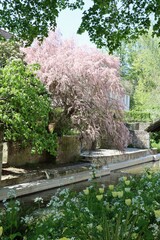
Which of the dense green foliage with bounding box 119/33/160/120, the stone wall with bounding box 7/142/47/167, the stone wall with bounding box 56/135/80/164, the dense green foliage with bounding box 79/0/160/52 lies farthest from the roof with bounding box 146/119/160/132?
the dense green foliage with bounding box 119/33/160/120

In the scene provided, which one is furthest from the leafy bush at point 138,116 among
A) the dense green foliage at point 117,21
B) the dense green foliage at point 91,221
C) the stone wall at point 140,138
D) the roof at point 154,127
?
the dense green foliage at point 91,221

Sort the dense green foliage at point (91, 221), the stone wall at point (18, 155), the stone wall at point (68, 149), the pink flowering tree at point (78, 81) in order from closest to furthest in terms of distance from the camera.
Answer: the dense green foliage at point (91, 221)
the stone wall at point (18, 155)
the pink flowering tree at point (78, 81)
the stone wall at point (68, 149)

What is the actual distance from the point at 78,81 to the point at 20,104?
607cm

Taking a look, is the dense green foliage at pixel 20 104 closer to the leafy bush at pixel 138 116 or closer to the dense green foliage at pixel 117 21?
the dense green foliage at pixel 117 21

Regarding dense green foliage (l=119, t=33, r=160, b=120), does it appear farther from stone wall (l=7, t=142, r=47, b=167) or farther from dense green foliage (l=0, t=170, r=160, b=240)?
dense green foliage (l=0, t=170, r=160, b=240)

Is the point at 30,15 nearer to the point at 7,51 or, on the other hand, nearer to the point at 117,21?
the point at 117,21

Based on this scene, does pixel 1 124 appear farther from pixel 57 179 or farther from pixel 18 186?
pixel 57 179

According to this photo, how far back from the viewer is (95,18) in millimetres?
5609

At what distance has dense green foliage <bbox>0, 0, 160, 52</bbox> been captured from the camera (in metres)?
5.43

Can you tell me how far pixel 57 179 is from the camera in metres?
13.5

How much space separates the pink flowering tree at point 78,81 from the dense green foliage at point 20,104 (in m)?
4.20

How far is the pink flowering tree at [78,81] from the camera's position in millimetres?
16094

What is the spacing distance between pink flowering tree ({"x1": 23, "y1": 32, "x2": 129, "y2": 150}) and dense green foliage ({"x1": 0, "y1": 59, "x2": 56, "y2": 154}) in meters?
4.20

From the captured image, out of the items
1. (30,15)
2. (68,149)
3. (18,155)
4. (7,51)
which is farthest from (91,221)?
(68,149)
